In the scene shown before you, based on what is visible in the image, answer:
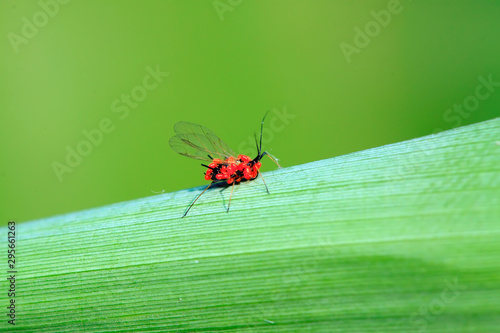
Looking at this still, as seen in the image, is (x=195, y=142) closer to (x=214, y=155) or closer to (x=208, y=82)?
(x=214, y=155)

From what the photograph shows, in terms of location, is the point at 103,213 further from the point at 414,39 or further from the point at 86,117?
the point at 414,39

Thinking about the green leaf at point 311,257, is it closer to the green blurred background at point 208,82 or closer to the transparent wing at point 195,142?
the transparent wing at point 195,142

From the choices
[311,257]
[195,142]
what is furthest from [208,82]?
[311,257]

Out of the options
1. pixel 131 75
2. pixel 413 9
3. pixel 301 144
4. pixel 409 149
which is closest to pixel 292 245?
pixel 409 149

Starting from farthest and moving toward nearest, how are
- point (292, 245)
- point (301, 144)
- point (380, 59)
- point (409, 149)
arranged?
point (380, 59) → point (301, 144) → point (409, 149) → point (292, 245)

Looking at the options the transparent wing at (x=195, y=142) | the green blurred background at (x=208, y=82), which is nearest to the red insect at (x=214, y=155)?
the transparent wing at (x=195, y=142)
